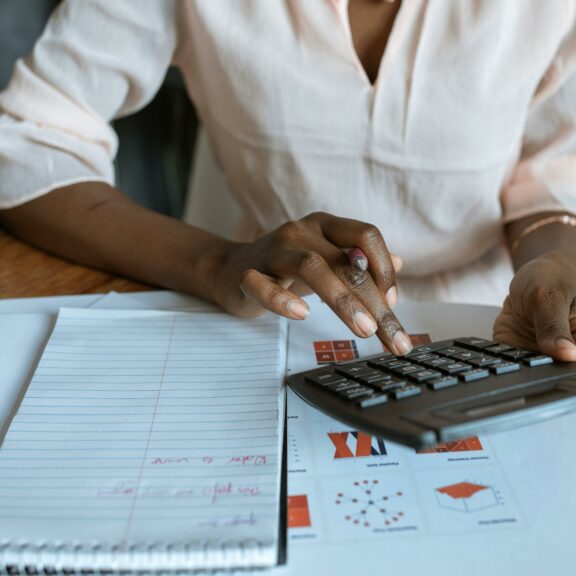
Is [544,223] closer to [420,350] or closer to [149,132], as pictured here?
[420,350]

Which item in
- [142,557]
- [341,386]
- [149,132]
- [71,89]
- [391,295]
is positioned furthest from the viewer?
[149,132]

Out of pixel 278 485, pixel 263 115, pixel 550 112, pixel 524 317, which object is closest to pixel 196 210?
pixel 263 115

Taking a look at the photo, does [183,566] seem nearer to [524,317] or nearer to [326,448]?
[326,448]

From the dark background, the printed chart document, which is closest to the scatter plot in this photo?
the printed chart document


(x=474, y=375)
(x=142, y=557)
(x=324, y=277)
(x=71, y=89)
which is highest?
(x=71, y=89)

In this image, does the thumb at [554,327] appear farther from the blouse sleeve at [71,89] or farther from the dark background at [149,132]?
the dark background at [149,132]

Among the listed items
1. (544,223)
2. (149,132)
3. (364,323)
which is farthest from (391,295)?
(149,132)

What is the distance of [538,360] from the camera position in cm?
47

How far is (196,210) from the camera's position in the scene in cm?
146

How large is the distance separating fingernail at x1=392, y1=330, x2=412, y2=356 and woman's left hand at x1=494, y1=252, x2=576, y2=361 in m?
0.09

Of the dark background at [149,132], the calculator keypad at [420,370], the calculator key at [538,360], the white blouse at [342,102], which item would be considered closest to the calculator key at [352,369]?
the calculator keypad at [420,370]

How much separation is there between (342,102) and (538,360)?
385 mm

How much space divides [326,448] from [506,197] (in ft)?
1.61

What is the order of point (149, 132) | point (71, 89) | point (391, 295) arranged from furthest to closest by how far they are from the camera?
1. point (149, 132)
2. point (71, 89)
3. point (391, 295)
